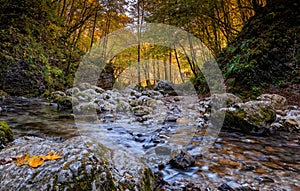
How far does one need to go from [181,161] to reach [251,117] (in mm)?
2292

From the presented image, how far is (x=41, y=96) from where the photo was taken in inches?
420

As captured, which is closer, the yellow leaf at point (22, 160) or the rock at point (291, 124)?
the yellow leaf at point (22, 160)

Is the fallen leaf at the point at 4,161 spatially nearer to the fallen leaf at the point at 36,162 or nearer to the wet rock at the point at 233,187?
the fallen leaf at the point at 36,162

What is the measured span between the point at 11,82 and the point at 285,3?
40.3 feet

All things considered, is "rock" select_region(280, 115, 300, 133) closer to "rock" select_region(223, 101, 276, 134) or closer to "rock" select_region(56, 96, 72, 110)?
"rock" select_region(223, 101, 276, 134)

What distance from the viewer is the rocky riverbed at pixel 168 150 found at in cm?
147

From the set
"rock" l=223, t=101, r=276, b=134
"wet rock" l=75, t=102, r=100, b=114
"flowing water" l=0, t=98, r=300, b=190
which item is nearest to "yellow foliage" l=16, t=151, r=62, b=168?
"flowing water" l=0, t=98, r=300, b=190

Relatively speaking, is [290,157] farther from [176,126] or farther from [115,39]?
[115,39]

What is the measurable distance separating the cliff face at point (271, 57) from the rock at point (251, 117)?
9.25ft

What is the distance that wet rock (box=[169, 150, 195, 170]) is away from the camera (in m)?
2.50

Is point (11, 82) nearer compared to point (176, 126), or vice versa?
point (176, 126)

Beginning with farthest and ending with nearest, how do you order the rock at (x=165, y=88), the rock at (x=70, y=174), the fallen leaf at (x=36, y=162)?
the rock at (x=165, y=88), the fallen leaf at (x=36, y=162), the rock at (x=70, y=174)

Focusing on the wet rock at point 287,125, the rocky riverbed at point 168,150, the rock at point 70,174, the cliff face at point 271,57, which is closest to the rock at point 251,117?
the rocky riverbed at point 168,150

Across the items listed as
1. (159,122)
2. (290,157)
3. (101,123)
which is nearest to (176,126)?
(159,122)
